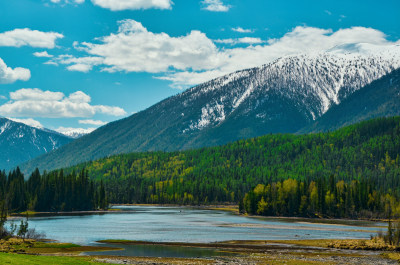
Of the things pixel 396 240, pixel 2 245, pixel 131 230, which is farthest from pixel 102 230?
pixel 396 240

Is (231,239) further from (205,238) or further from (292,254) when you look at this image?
(292,254)

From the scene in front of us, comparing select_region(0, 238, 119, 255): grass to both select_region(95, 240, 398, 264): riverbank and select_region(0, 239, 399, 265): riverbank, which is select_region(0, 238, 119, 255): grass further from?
select_region(95, 240, 398, 264): riverbank

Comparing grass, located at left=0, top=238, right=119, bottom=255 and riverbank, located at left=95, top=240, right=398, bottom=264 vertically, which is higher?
grass, located at left=0, top=238, right=119, bottom=255

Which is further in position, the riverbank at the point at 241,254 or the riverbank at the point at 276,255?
the riverbank at the point at 276,255

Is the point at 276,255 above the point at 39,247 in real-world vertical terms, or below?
below

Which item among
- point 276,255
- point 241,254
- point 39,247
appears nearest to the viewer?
point 276,255

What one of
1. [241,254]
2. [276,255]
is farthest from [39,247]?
[276,255]

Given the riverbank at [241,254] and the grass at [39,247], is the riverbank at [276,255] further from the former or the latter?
the grass at [39,247]

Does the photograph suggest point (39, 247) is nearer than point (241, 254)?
No

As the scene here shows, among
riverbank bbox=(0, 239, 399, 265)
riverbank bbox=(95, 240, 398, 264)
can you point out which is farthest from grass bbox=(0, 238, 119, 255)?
riverbank bbox=(95, 240, 398, 264)

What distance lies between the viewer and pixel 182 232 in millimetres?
126938

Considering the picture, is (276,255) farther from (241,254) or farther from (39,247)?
(39,247)

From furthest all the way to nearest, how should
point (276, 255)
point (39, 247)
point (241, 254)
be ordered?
1. point (39, 247)
2. point (241, 254)
3. point (276, 255)

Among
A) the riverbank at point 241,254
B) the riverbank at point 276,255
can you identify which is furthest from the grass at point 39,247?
the riverbank at point 276,255
